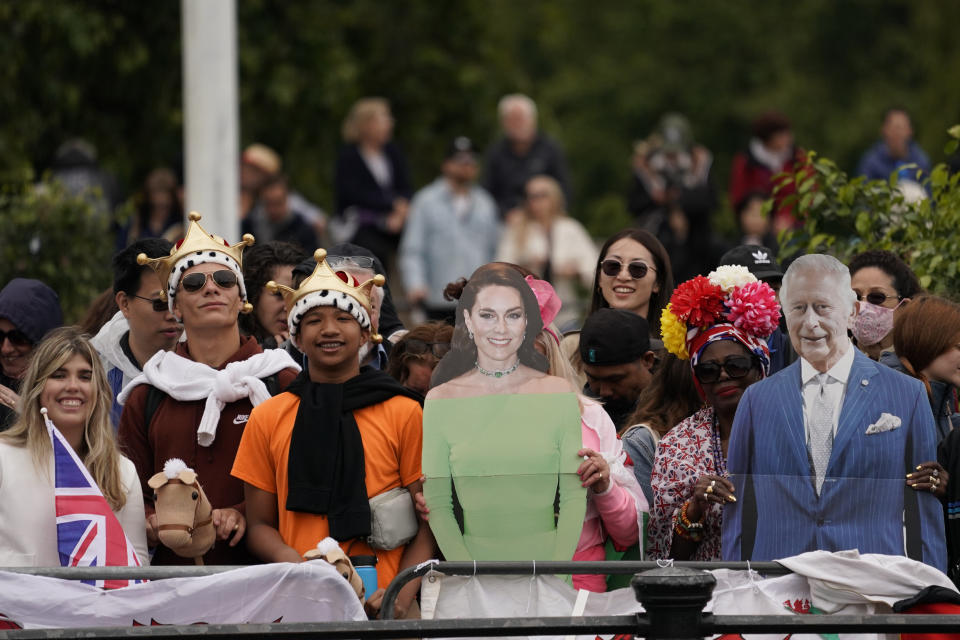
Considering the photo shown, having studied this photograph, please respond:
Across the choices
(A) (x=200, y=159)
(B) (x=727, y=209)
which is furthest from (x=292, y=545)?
(B) (x=727, y=209)

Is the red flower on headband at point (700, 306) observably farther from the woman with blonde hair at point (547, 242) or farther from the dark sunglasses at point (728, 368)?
the woman with blonde hair at point (547, 242)

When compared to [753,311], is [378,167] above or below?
above

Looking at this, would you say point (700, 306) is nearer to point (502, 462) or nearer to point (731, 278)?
point (731, 278)

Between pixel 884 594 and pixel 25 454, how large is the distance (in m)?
3.14

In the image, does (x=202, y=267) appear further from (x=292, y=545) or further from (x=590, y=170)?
(x=590, y=170)

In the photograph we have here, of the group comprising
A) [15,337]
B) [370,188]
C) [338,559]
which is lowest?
[338,559]

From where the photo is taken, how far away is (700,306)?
7.25 m

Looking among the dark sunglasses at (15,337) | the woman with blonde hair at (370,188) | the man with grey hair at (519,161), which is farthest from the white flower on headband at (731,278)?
the man with grey hair at (519,161)

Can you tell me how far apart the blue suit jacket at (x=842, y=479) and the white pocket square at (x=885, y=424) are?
1 centimetres

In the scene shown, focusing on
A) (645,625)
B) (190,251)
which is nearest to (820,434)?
(645,625)

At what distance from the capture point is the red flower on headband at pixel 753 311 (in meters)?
7.20

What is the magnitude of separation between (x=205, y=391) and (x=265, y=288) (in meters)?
1.40

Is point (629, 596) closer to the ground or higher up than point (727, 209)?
closer to the ground

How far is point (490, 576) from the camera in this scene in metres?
6.41
